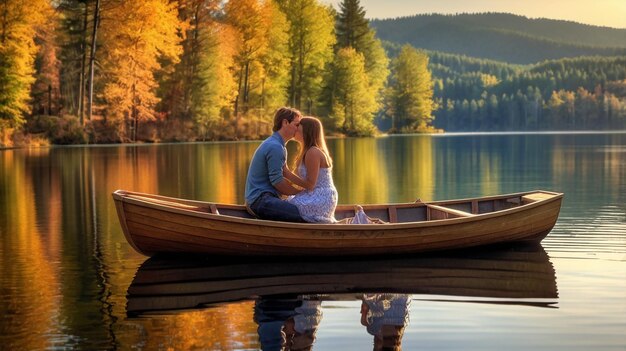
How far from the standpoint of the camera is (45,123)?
1987 inches

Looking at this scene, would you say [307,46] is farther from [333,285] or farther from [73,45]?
[333,285]

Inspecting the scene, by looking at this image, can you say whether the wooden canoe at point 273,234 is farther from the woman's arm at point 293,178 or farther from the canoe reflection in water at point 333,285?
the woman's arm at point 293,178

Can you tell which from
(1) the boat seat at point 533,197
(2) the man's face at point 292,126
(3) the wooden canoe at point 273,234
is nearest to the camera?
(3) the wooden canoe at point 273,234

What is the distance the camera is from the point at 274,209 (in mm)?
12758

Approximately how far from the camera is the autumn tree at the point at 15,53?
147ft

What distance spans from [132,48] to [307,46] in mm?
24815

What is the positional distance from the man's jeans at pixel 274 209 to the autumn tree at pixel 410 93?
84.5 metres

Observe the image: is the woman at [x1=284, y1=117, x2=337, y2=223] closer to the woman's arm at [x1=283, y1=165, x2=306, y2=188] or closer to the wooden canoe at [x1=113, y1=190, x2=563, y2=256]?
the woman's arm at [x1=283, y1=165, x2=306, y2=188]

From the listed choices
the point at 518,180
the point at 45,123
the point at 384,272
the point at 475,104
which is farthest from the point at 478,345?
the point at 475,104

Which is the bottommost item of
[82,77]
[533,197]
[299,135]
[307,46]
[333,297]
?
[333,297]

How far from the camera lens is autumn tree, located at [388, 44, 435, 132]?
97000mm

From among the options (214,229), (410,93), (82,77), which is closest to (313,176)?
(214,229)

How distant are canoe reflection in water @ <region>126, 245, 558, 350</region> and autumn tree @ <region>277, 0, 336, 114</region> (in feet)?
194

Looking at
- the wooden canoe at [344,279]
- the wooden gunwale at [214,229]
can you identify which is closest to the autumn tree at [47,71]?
the wooden gunwale at [214,229]
